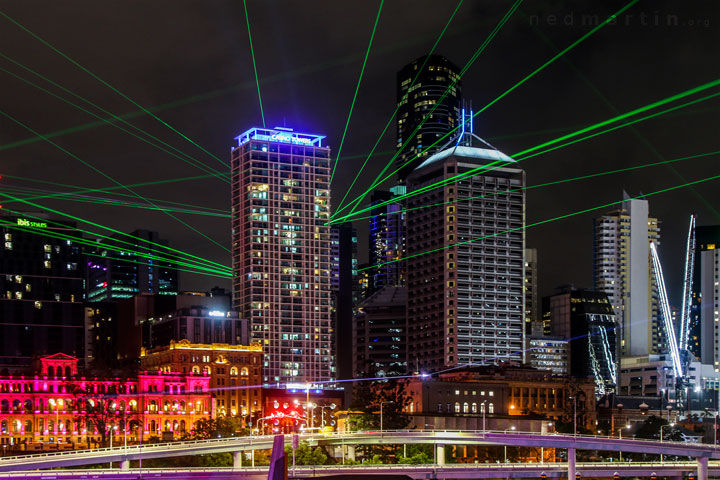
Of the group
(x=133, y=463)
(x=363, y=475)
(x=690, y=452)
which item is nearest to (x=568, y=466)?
(x=690, y=452)

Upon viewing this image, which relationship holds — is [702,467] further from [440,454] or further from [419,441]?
[419,441]

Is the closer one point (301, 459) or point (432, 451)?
point (301, 459)

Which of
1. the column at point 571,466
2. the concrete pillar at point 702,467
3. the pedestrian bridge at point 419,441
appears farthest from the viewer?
the concrete pillar at point 702,467

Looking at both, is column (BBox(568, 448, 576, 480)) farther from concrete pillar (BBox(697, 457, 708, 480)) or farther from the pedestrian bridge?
concrete pillar (BBox(697, 457, 708, 480))

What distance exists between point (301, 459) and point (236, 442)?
14110mm

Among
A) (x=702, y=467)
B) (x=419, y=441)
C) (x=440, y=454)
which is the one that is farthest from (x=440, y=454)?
(x=702, y=467)

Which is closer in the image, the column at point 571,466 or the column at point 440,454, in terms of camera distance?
the column at point 571,466

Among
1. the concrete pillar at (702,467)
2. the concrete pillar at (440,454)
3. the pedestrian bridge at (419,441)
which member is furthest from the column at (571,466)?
the concrete pillar at (440,454)

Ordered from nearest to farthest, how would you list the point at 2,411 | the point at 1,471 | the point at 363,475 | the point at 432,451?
the point at 1,471 < the point at 363,475 < the point at 432,451 < the point at 2,411

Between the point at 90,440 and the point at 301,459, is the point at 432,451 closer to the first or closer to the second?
the point at 301,459

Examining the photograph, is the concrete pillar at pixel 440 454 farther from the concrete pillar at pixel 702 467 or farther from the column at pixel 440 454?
→ the concrete pillar at pixel 702 467

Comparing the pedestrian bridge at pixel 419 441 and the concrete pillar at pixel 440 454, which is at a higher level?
the pedestrian bridge at pixel 419 441

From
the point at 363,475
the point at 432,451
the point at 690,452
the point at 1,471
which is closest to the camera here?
the point at 1,471

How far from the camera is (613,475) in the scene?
14300cm
